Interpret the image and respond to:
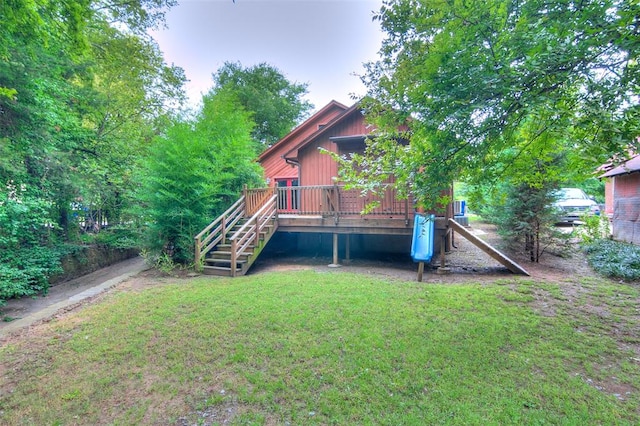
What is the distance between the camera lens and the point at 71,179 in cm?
771

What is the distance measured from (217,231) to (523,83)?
7438 mm

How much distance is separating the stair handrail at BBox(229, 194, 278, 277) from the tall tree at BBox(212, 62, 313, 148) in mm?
17661

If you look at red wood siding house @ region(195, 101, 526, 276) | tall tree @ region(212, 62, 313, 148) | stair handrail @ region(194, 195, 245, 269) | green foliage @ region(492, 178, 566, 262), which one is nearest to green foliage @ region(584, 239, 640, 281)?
green foliage @ region(492, 178, 566, 262)

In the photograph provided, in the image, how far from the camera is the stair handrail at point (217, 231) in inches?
294

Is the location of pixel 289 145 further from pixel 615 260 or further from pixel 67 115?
pixel 615 260

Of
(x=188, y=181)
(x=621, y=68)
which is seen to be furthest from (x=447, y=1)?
(x=188, y=181)

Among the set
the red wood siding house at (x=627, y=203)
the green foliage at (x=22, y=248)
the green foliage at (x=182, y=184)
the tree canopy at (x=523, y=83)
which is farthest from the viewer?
the red wood siding house at (x=627, y=203)

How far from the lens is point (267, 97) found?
25.8 meters

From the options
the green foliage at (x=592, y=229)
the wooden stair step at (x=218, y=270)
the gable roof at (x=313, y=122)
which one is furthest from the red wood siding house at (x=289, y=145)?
the green foliage at (x=592, y=229)

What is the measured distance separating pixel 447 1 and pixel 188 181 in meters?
7.23

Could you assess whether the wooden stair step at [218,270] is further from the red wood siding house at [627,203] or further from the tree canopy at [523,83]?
the red wood siding house at [627,203]

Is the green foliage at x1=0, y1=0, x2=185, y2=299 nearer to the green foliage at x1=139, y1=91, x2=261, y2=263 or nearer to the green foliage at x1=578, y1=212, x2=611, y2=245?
the green foliage at x1=139, y1=91, x2=261, y2=263

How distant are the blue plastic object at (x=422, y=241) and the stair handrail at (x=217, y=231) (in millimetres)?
4988

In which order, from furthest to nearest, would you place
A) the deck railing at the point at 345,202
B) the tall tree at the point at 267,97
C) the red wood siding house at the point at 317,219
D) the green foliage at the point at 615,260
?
1. the tall tree at the point at 267,97
2. the deck railing at the point at 345,202
3. the red wood siding house at the point at 317,219
4. the green foliage at the point at 615,260
